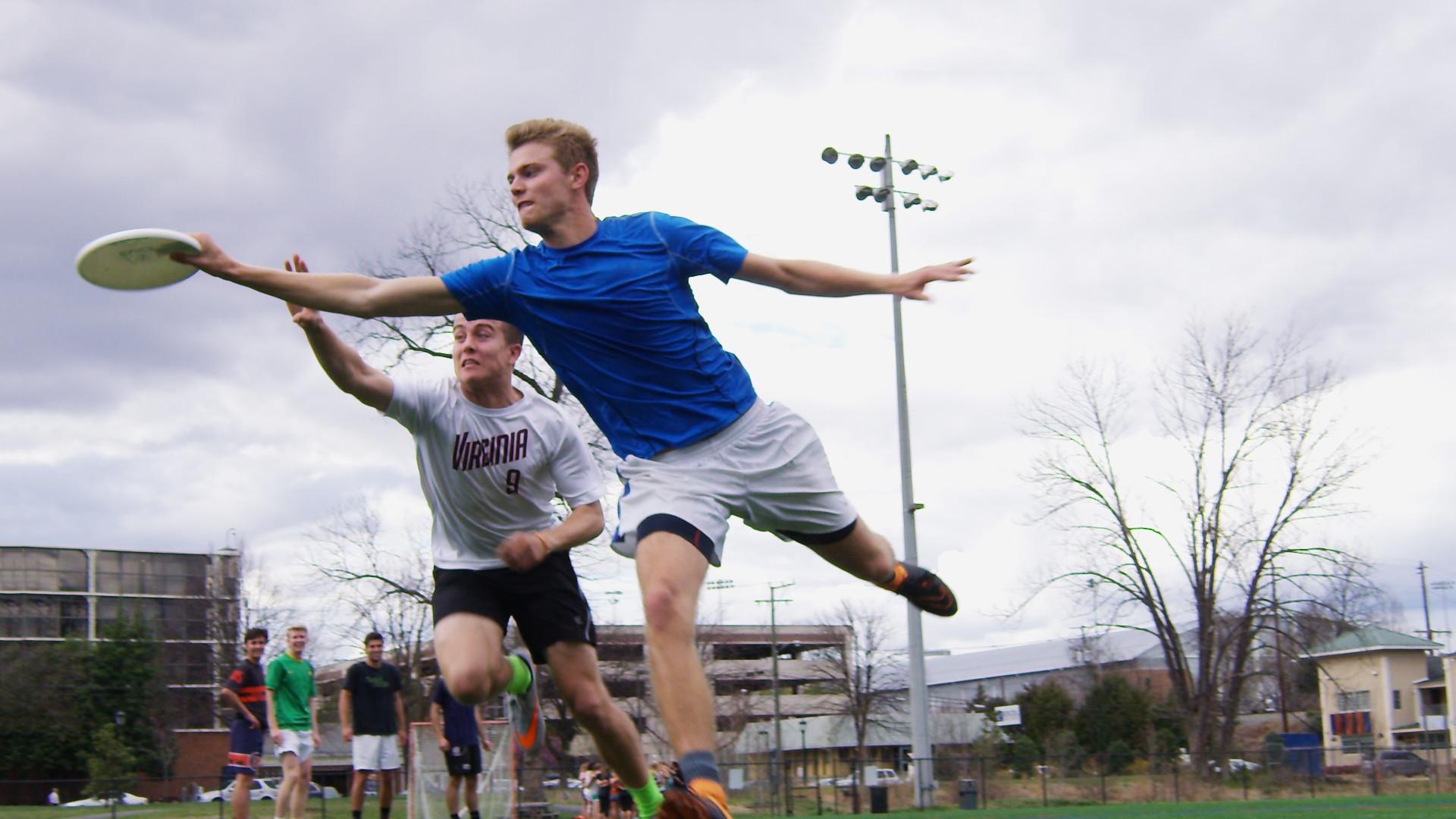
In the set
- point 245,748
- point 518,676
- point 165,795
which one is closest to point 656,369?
point 518,676

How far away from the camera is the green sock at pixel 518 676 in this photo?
22.2 ft

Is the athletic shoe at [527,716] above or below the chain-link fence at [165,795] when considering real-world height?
above

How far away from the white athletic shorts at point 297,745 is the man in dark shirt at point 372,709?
57cm

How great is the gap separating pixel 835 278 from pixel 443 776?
38.8 feet

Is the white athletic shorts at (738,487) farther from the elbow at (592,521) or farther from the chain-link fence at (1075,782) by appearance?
the chain-link fence at (1075,782)

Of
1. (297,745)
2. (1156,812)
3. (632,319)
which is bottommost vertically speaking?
(1156,812)

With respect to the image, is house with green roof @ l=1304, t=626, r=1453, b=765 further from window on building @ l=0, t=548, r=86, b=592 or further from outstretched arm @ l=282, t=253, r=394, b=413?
window on building @ l=0, t=548, r=86, b=592

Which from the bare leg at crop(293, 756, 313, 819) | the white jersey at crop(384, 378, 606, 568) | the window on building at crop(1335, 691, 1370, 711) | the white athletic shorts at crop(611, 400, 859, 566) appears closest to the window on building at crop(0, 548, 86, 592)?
Result: the window on building at crop(1335, 691, 1370, 711)

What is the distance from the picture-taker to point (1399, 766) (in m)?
28.6

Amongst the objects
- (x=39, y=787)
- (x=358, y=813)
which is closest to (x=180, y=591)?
(x=39, y=787)

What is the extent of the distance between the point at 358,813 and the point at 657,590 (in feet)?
36.8

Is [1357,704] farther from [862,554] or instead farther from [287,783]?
[862,554]

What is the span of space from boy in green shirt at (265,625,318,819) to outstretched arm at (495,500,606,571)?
684 cm

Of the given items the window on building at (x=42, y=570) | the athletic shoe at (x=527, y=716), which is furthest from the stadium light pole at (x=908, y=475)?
the window on building at (x=42, y=570)
